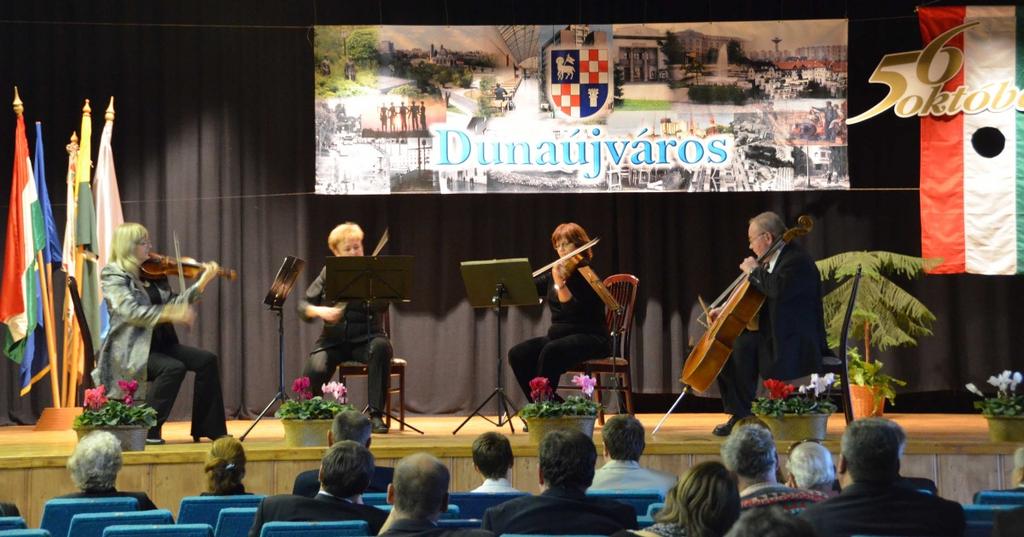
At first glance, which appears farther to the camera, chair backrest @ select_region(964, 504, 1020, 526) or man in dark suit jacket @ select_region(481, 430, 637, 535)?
chair backrest @ select_region(964, 504, 1020, 526)

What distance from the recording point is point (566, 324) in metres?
7.15

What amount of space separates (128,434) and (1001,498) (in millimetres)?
3844

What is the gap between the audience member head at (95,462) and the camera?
3.99 m

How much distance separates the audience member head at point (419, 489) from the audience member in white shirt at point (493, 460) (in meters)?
0.96

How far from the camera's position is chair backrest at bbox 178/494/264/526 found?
3.79m

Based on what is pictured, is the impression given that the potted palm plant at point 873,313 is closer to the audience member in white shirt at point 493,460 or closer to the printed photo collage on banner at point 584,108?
the printed photo collage on banner at point 584,108

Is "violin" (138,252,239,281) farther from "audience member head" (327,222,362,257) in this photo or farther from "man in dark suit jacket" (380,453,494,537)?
"man in dark suit jacket" (380,453,494,537)

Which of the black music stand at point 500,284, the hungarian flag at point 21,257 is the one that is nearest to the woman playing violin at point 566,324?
Result: the black music stand at point 500,284

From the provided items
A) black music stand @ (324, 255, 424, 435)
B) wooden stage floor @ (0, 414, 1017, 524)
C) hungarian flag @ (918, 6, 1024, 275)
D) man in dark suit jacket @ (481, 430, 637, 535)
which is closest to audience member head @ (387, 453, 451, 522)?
man in dark suit jacket @ (481, 430, 637, 535)

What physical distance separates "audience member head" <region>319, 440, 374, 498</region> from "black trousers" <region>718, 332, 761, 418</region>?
317 centimetres

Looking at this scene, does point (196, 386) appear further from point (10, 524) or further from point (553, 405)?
point (10, 524)

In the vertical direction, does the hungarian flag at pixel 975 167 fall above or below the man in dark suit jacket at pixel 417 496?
above

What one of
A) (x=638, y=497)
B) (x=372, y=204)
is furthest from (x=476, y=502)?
(x=372, y=204)

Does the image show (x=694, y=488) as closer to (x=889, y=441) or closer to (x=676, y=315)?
(x=889, y=441)
